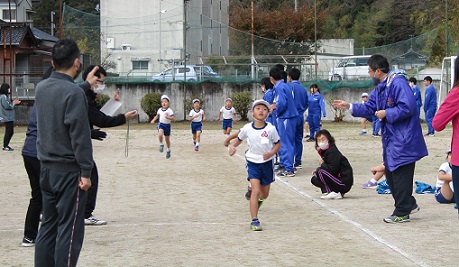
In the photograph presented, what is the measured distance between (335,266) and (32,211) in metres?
3.46

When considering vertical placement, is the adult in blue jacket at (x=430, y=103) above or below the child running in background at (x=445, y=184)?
above

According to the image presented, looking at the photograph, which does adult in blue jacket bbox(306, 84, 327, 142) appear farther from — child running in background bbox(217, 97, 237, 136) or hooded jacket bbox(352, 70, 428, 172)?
hooded jacket bbox(352, 70, 428, 172)

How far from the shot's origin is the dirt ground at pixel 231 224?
7.80 meters

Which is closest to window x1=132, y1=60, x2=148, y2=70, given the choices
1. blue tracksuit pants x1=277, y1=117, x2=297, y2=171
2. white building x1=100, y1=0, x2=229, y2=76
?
white building x1=100, y1=0, x2=229, y2=76

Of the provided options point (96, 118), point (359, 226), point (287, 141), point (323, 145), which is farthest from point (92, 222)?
point (287, 141)

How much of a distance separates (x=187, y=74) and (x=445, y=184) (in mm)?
28222

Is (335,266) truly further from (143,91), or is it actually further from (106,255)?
(143,91)

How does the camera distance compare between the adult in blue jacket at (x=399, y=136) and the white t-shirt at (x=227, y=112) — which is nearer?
the adult in blue jacket at (x=399, y=136)

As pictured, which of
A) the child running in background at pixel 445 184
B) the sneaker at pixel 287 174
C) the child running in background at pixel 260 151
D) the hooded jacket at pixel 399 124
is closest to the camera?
the hooded jacket at pixel 399 124

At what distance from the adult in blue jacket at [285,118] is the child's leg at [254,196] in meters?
5.76

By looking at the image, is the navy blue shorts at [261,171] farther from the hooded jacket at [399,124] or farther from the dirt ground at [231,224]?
the hooded jacket at [399,124]

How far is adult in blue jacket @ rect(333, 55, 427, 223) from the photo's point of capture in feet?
31.4

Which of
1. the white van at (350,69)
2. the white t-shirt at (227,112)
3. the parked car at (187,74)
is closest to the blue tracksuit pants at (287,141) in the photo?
the white t-shirt at (227,112)

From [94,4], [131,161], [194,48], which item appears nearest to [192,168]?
[131,161]
